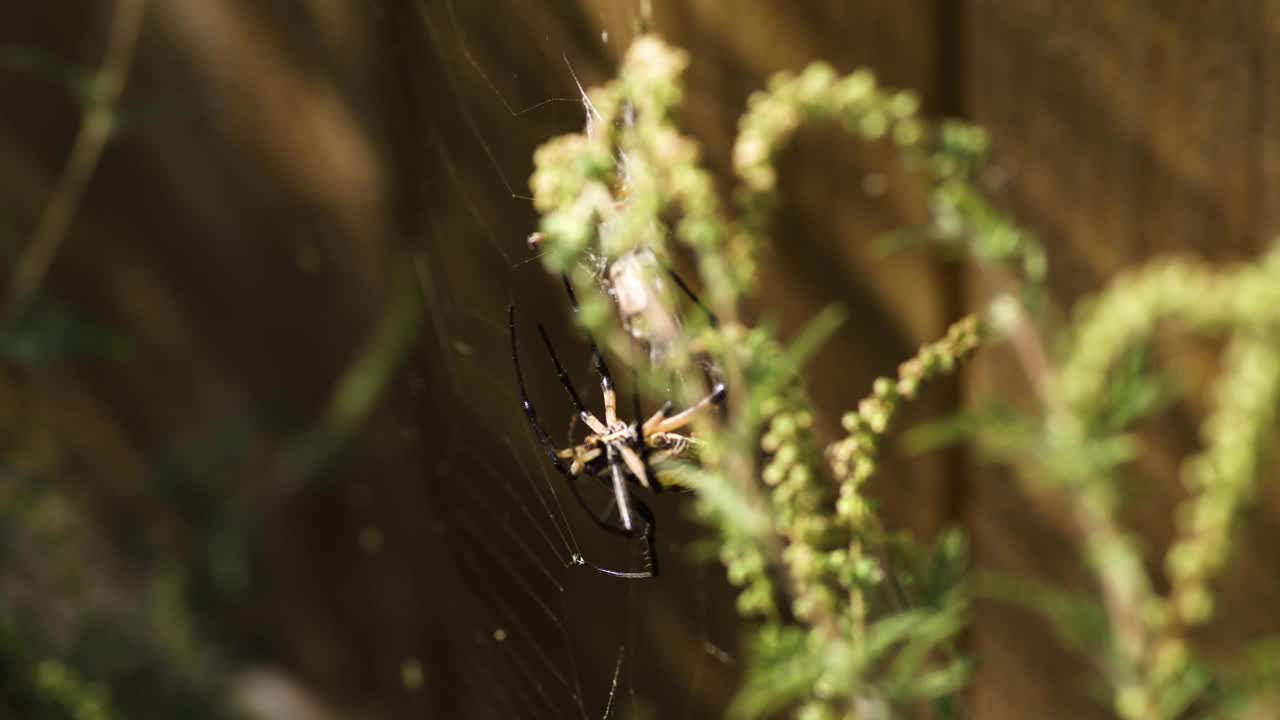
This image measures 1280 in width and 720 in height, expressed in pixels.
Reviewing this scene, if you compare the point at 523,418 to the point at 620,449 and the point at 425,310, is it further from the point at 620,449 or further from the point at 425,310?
the point at 425,310

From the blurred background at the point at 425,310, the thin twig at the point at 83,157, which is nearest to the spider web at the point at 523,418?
the blurred background at the point at 425,310

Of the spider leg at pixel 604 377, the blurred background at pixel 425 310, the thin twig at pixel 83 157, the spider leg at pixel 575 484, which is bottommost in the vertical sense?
the spider leg at pixel 575 484

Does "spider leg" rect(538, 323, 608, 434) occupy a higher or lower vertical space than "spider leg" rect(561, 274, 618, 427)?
lower

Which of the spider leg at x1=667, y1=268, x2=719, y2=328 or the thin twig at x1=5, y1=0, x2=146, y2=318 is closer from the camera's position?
the spider leg at x1=667, y1=268, x2=719, y2=328

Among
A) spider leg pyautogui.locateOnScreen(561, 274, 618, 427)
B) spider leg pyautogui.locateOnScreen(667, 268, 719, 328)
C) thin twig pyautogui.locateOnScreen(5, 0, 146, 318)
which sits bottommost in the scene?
spider leg pyautogui.locateOnScreen(561, 274, 618, 427)

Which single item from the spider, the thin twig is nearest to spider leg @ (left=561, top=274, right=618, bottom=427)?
the spider

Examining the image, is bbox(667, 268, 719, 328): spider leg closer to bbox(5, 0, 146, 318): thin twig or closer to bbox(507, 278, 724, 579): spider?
bbox(507, 278, 724, 579): spider

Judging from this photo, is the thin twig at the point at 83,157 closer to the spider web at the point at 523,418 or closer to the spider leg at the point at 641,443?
the spider web at the point at 523,418
